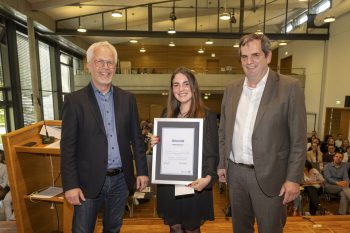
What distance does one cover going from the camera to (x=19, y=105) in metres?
7.78

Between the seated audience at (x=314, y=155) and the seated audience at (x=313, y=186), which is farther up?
the seated audience at (x=314, y=155)

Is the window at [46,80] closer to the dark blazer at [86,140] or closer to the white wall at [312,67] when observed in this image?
the dark blazer at [86,140]

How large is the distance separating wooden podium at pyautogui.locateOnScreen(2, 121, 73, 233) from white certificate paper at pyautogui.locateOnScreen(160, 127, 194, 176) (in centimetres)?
94

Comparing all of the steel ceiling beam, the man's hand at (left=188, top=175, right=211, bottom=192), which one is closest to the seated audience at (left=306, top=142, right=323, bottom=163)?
the steel ceiling beam

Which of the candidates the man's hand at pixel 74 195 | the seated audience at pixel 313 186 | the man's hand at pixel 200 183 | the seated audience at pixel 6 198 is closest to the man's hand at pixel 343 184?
the seated audience at pixel 313 186

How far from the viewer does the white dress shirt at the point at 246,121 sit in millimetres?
1747

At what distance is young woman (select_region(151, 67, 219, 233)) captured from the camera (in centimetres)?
182

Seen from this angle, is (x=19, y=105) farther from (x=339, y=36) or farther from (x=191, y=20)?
(x=339, y=36)

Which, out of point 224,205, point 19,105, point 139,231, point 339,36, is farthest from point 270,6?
point 139,231

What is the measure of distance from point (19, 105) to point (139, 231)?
6.66 m

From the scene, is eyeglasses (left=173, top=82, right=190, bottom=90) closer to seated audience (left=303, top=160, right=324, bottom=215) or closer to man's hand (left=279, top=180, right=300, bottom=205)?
man's hand (left=279, top=180, right=300, bottom=205)

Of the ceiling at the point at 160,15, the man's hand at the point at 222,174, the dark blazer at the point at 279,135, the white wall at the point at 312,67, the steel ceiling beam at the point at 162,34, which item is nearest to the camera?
the dark blazer at the point at 279,135

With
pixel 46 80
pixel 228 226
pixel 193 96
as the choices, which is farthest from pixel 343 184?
pixel 46 80

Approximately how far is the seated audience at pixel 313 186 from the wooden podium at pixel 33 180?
4911 millimetres
